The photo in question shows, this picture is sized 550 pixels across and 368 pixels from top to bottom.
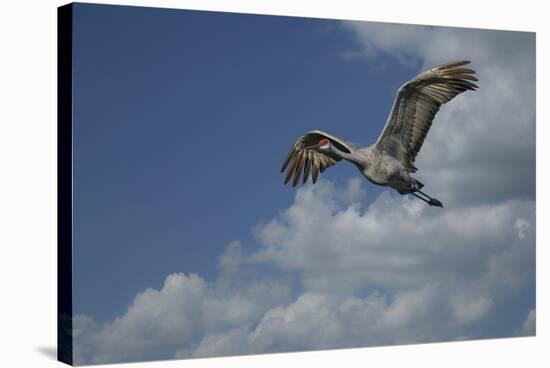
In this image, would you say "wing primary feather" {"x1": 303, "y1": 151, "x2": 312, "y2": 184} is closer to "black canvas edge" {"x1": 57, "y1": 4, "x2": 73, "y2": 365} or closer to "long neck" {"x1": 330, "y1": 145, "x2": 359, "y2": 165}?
"long neck" {"x1": 330, "y1": 145, "x2": 359, "y2": 165}

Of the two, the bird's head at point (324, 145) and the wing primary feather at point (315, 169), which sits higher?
the bird's head at point (324, 145)

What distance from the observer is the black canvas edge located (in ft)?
34.0

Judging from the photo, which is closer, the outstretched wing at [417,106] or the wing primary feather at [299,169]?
the wing primary feather at [299,169]

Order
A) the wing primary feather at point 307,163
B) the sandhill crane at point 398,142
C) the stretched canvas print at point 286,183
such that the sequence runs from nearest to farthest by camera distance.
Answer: the stretched canvas print at point 286,183, the wing primary feather at point 307,163, the sandhill crane at point 398,142

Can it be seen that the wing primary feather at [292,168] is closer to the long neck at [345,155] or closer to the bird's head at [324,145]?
the bird's head at [324,145]

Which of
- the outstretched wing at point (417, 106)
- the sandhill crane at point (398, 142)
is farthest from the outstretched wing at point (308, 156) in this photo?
the outstretched wing at point (417, 106)

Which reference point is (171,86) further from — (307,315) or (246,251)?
(307,315)

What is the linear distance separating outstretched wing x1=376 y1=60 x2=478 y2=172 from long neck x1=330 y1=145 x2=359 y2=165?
0.28 metres

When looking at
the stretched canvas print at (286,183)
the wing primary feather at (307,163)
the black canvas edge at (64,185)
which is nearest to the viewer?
the black canvas edge at (64,185)

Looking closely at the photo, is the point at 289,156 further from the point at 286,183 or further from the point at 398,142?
the point at 398,142

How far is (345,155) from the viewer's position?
11.6 m

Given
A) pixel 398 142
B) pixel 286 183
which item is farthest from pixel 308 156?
pixel 398 142

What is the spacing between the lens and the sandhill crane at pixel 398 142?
11.5 metres

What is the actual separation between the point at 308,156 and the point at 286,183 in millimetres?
350
